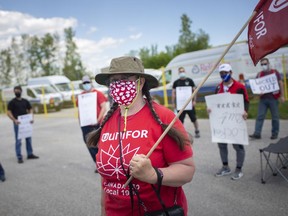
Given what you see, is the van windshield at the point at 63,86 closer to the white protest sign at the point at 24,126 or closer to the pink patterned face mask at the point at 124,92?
the white protest sign at the point at 24,126

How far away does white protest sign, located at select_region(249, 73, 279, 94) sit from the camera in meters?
Answer: 6.54

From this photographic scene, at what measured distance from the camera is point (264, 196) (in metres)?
3.74

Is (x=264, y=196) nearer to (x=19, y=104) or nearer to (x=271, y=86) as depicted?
(x=271, y=86)

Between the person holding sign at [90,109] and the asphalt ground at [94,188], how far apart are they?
3.04ft

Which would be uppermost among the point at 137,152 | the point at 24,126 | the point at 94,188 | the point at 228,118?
the point at 137,152

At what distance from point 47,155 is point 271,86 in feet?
20.4

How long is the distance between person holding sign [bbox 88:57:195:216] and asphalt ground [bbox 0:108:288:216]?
74.1 inches

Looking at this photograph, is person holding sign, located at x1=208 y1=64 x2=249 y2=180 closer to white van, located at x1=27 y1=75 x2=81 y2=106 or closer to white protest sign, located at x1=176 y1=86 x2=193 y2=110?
white protest sign, located at x1=176 y1=86 x2=193 y2=110

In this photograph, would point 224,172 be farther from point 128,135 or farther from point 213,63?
point 213,63

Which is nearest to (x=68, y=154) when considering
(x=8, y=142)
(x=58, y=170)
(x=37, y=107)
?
(x=58, y=170)

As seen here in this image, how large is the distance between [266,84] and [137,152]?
578cm

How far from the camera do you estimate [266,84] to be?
666cm

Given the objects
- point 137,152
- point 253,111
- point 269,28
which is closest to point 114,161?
point 137,152

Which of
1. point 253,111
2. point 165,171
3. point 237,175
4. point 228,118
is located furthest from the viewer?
point 253,111
